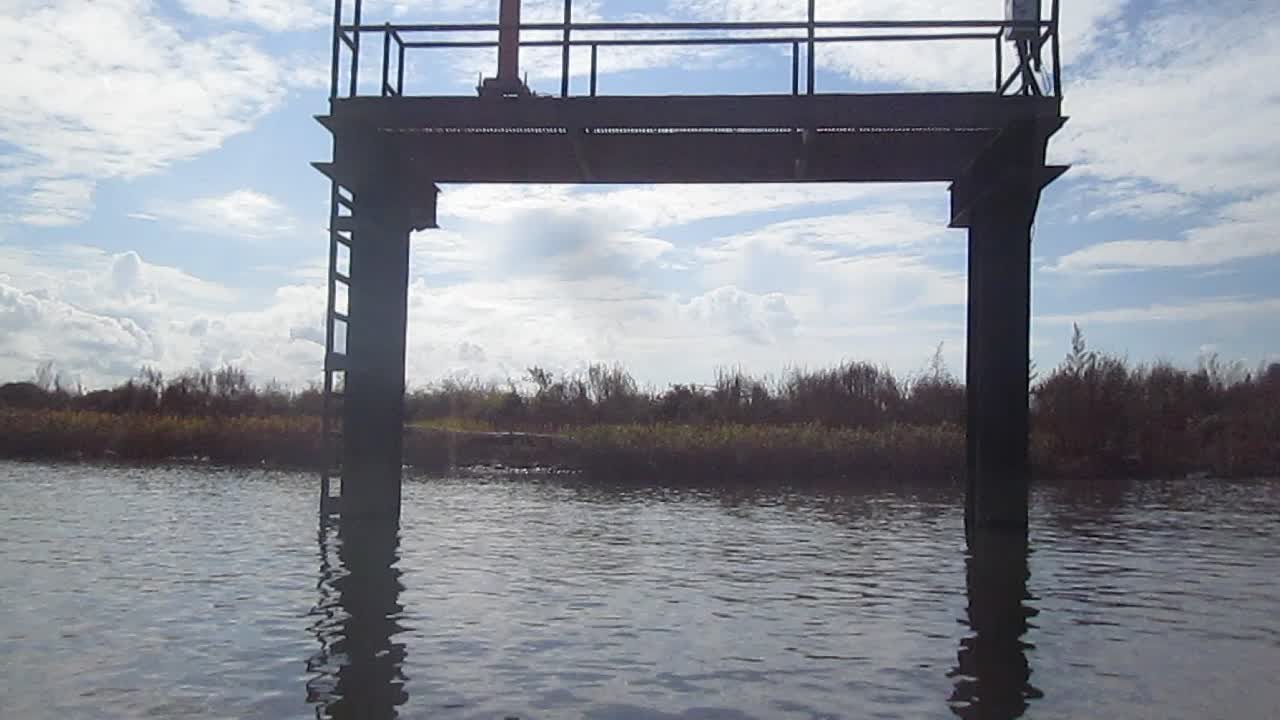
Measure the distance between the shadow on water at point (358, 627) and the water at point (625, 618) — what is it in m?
0.04

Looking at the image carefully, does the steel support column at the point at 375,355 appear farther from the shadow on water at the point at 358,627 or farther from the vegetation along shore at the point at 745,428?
the vegetation along shore at the point at 745,428

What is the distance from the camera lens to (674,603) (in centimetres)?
1323

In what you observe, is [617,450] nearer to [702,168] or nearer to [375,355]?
[702,168]

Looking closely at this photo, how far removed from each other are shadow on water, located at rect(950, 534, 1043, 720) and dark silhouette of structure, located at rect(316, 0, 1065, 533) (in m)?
0.54

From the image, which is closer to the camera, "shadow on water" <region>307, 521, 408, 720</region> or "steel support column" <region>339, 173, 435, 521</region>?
"shadow on water" <region>307, 521, 408, 720</region>

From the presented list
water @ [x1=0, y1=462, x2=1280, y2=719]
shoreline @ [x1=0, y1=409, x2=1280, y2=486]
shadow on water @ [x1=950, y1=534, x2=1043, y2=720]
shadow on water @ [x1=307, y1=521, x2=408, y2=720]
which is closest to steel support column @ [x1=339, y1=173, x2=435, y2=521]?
shadow on water @ [x1=307, y1=521, x2=408, y2=720]

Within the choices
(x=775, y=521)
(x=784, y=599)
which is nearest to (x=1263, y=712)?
(x=784, y=599)

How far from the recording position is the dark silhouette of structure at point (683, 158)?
15836mm

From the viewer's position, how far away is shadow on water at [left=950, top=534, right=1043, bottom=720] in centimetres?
887

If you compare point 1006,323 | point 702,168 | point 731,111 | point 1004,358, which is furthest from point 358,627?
point 1006,323

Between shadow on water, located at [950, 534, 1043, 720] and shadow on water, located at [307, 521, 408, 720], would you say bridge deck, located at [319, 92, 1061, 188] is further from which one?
shadow on water, located at [950, 534, 1043, 720]

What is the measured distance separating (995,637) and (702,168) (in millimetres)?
9020

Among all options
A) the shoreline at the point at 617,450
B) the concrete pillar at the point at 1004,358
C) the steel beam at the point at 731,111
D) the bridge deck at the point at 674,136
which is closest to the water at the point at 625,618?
the concrete pillar at the point at 1004,358

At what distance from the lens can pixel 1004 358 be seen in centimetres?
1617
